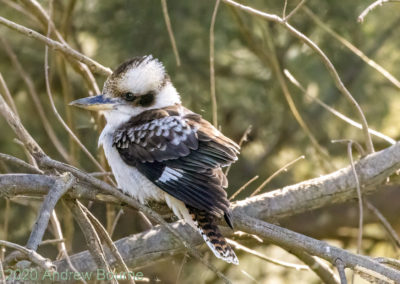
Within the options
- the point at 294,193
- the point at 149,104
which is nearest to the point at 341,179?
the point at 294,193

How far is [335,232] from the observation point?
3.82 metres

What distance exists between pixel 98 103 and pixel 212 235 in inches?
31.0

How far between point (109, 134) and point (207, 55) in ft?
3.61

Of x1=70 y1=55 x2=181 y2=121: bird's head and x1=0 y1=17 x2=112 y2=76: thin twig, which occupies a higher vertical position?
x1=0 y1=17 x2=112 y2=76: thin twig

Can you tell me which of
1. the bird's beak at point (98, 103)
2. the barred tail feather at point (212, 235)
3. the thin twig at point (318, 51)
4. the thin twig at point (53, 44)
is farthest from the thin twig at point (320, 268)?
the thin twig at point (53, 44)

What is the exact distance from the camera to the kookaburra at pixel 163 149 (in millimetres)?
2418

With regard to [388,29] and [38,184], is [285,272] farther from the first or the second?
[38,184]

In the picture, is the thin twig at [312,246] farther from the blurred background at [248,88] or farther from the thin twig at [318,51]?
the blurred background at [248,88]

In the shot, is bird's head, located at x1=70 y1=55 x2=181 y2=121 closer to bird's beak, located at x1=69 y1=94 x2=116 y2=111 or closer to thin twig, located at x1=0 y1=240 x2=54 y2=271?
bird's beak, located at x1=69 y1=94 x2=116 y2=111

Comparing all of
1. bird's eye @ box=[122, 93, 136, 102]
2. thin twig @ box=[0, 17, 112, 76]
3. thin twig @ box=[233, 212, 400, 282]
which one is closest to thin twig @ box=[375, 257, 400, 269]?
thin twig @ box=[233, 212, 400, 282]

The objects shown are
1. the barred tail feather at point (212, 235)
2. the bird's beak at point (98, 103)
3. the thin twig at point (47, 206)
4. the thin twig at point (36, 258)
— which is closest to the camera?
the thin twig at point (36, 258)

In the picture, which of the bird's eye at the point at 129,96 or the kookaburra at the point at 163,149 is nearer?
the kookaburra at the point at 163,149

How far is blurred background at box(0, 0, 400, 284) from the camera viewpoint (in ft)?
12.2

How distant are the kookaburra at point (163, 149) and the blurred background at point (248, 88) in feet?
2.38
